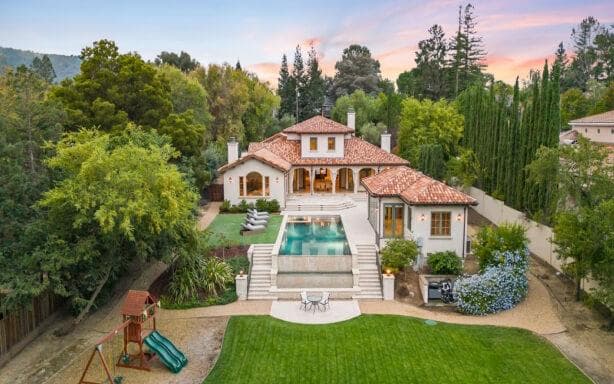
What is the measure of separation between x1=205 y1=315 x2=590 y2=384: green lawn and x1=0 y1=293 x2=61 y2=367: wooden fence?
6730 mm

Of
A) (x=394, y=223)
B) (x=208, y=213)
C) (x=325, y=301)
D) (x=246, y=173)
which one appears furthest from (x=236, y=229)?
(x=325, y=301)

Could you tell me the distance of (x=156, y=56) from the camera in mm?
87438

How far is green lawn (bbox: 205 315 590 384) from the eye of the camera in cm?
1441

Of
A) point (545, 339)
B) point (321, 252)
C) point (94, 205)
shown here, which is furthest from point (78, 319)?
point (545, 339)

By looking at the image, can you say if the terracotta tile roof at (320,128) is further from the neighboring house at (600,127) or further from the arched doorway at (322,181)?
the neighboring house at (600,127)

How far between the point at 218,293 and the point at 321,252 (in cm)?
579

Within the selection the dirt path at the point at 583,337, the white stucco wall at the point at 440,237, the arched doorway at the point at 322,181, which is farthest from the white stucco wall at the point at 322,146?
the dirt path at the point at 583,337

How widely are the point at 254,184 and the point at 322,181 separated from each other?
27.1 ft

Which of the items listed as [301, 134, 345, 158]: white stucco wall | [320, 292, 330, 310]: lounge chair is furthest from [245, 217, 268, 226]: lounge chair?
[301, 134, 345, 158]: white stucco wall

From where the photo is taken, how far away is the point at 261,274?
74.5 feet

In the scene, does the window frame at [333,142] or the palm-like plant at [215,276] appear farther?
the window frame at [333,142]

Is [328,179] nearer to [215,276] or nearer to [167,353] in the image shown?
[215,276]

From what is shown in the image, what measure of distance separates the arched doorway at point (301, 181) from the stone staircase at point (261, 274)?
17594 mm

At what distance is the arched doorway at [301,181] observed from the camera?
4231cm
